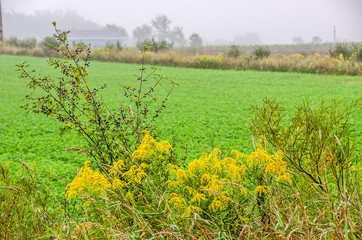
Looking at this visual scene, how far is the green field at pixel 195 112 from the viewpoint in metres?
5.59

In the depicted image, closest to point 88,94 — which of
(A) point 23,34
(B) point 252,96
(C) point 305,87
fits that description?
(B) point 252,96

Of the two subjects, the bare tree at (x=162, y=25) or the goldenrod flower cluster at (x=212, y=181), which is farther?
the bare tree at (x=162, y=25)

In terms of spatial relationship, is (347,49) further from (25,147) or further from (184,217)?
(184,217)

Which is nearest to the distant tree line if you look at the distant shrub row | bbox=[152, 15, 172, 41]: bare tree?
bbox=[152, 15, 172, 41]: bare tree

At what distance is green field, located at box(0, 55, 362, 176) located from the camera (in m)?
5.59

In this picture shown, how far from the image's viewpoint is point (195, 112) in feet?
27.4

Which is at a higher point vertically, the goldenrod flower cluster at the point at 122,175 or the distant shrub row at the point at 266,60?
the distant shrub row at the point at 266,60

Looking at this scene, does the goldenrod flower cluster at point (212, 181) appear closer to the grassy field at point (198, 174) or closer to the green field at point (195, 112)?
the grassy field at point (198, 174)

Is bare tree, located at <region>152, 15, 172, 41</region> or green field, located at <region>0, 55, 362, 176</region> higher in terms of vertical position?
bare tree, located at <region>152, 15, 172, 41</region>

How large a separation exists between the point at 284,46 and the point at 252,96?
38.3 m

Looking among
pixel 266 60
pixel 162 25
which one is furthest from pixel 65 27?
pixel 266 60

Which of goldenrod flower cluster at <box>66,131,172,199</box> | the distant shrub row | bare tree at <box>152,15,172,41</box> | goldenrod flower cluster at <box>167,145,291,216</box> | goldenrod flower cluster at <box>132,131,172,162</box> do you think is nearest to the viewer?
goldenrod flower cluster at <box>167,145,291,216</box>

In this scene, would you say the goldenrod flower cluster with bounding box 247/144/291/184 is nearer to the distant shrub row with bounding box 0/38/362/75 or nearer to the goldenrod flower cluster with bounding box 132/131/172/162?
the goldenrod flower cluster with bounding box 132/131/172/162

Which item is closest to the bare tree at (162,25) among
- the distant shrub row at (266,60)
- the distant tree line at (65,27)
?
the distant tree line at (65,27)
